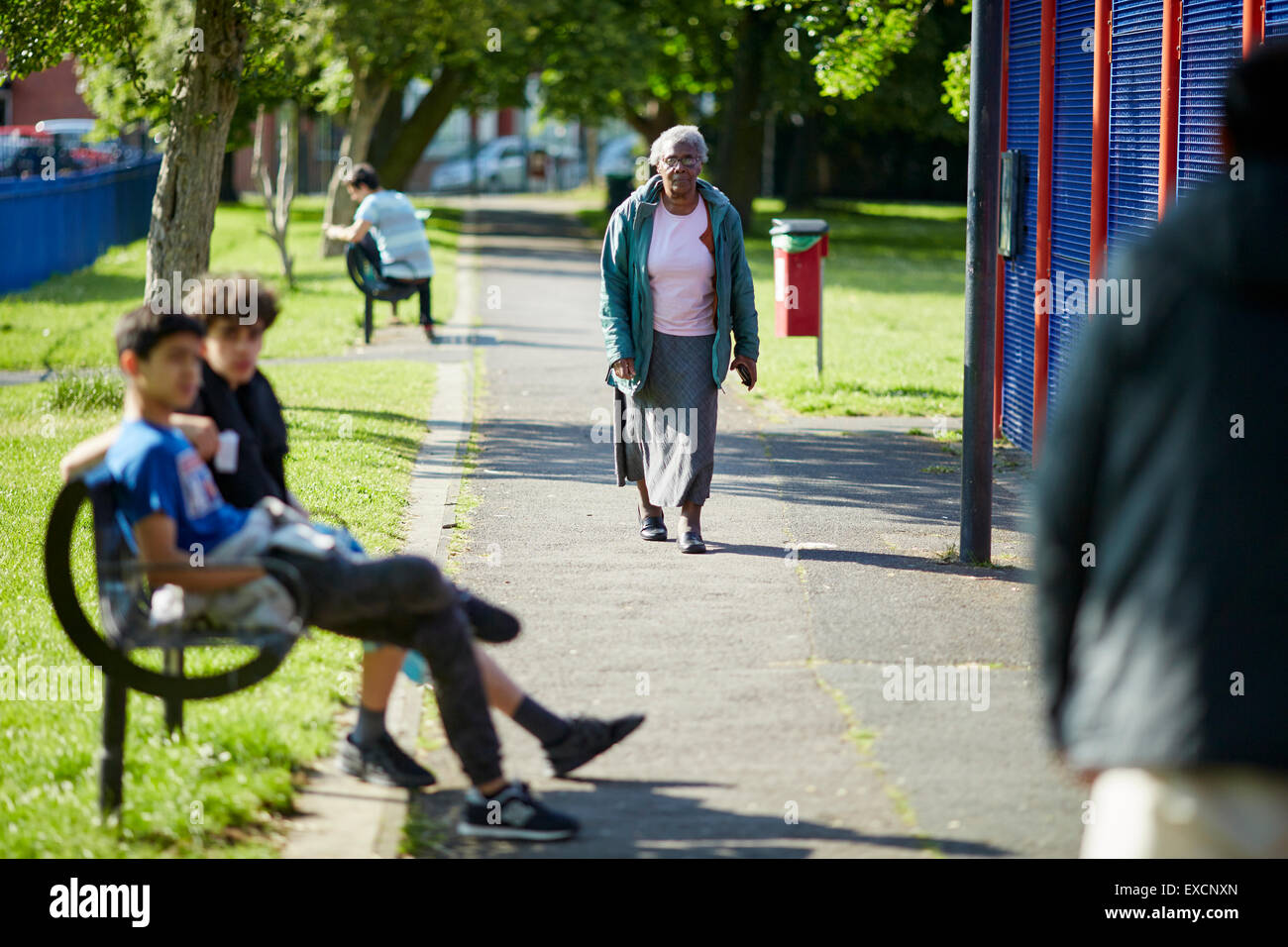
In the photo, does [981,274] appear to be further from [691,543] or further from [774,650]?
[774,650]

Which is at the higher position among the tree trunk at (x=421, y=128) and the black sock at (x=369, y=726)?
the tree trunk at (x=421, y=128)

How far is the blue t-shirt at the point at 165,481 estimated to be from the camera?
408 centimetres

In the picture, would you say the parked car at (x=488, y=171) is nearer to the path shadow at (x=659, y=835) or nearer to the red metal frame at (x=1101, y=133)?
the red metal frame at (x=1101, y=133)

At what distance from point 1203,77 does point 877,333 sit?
971 centimetres

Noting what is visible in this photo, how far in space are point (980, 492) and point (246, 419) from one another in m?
3.63

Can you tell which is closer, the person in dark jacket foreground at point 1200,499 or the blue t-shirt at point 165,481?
the person in dark jacket foreground at point 1200,499

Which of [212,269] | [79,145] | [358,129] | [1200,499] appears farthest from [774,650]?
[79,145]

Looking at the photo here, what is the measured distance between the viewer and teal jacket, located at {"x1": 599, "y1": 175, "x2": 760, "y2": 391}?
7598 millimetres

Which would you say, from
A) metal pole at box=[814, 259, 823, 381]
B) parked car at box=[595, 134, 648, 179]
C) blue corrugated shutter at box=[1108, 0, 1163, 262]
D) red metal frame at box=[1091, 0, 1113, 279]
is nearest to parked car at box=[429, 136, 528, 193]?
parked car at box=[595, 134, 648, 179]

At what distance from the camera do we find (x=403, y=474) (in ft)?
31.0

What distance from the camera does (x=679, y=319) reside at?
767cm

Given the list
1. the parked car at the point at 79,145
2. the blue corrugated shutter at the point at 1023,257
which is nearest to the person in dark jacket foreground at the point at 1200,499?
the blue corrugated shutter at the point at 1023,257

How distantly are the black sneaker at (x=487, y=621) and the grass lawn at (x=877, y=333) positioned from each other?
24.6ft
